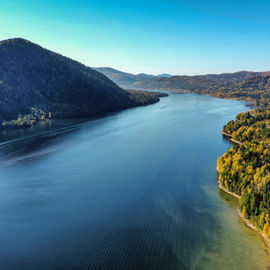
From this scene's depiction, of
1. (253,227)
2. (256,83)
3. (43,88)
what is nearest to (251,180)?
(253,227)

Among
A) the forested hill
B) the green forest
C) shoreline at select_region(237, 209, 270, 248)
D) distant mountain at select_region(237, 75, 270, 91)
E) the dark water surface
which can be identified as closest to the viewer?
the dark water surface

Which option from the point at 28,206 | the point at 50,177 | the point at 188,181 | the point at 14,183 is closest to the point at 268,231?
the point at 188,181

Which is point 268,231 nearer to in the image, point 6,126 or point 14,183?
point 14,183

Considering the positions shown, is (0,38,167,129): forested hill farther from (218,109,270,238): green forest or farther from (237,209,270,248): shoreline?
(237,209,270,248): shoreline

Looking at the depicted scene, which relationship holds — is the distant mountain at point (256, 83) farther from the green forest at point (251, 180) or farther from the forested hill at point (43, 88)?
the green forest at point (251, 180)

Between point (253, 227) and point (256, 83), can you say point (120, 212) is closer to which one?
point (253, 227)

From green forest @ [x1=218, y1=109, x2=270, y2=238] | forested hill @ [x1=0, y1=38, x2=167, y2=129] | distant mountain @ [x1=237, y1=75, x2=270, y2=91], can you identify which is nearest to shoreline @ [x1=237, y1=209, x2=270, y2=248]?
green forest @ [x1=218, y1=109, x2=270, y2=238]
